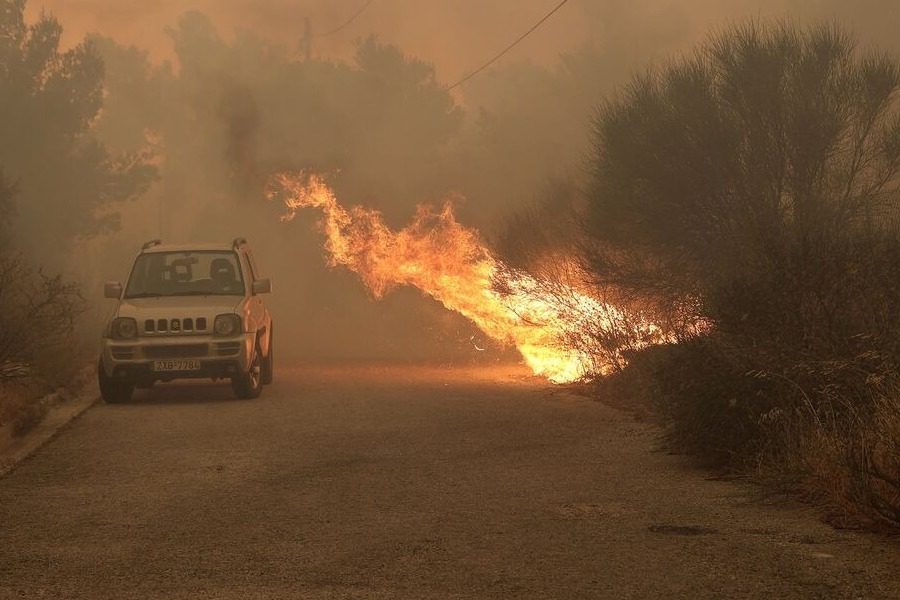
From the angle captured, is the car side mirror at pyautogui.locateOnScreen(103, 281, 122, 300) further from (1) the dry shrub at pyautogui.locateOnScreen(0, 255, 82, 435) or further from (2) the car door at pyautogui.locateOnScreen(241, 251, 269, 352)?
(2) the car door at pyautogui.locateOnScreen(241, 251, 269, 352)

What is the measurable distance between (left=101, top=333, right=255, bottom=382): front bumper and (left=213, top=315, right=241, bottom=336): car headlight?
98mm

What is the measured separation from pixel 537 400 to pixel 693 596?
438 inches

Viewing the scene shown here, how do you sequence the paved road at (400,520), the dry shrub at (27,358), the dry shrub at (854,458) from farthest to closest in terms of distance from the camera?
the dry shrub at (27,358) → the dry shrub at (854,458) → the paved road at (400,520)

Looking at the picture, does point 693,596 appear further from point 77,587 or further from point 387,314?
point 387,314

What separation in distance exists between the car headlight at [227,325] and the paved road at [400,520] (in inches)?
97.4

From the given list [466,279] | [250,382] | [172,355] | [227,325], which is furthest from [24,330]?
[466,279]

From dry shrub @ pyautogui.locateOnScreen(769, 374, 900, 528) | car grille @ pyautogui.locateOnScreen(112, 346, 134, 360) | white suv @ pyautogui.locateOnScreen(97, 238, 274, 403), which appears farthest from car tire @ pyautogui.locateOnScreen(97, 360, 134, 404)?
dry shrub @ pyautogui.locateOnScreen(769, 374, 900, 528)

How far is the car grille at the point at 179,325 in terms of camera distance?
17.5 m

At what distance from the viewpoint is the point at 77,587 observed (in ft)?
23.3

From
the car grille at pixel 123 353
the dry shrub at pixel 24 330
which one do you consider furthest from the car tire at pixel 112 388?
the dry shrub at pixel 24 330

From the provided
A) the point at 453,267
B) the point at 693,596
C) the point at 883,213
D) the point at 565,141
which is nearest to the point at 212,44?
the point at 565,141

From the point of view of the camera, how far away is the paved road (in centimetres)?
716

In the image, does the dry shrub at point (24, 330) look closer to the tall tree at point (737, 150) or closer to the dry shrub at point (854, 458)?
the tall tree at point (737, 150)

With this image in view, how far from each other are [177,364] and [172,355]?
135 mm
